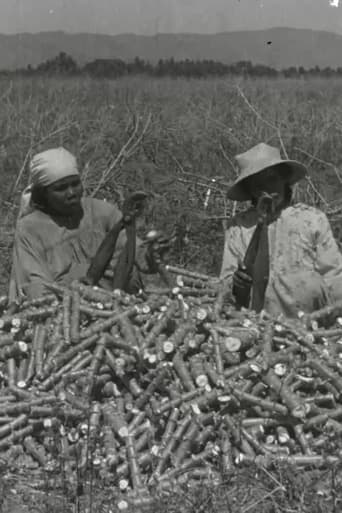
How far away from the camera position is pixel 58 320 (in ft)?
12.2

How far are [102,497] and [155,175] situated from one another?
260 inches

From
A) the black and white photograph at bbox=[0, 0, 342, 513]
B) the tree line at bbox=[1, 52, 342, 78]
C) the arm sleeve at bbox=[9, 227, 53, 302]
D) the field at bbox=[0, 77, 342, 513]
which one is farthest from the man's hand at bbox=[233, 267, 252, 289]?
the tree line at bbox=[1, 52, 342, 78]

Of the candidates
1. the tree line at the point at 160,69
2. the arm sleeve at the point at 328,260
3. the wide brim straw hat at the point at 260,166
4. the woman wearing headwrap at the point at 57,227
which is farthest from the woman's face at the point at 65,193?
the tree line at the point at 160,69

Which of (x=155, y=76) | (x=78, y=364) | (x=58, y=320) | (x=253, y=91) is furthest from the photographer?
(x=155, y=76)

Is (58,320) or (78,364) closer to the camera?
(78,364)

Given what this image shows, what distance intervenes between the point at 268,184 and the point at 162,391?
1.55 metres

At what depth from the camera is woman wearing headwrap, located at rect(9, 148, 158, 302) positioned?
4535 millimetres

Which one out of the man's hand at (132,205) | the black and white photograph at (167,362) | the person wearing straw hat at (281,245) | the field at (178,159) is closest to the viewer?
the black and white photograph at (167,362)

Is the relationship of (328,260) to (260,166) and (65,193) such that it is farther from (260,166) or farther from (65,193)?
(65,193)

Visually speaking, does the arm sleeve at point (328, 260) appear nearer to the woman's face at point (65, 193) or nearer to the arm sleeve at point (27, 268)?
the woman's face at point (65, 193)

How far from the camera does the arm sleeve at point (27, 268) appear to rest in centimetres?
441

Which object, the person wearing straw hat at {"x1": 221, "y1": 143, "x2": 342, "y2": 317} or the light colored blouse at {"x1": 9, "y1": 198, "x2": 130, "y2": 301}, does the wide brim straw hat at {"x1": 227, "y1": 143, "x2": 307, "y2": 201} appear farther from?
the light colored blouse at {"x1": 9, "y1": 198, "x2": 130, "y2": 301}

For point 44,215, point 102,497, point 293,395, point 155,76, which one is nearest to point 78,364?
point 102,497

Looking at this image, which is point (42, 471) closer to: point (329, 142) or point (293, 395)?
point (293, 395)
